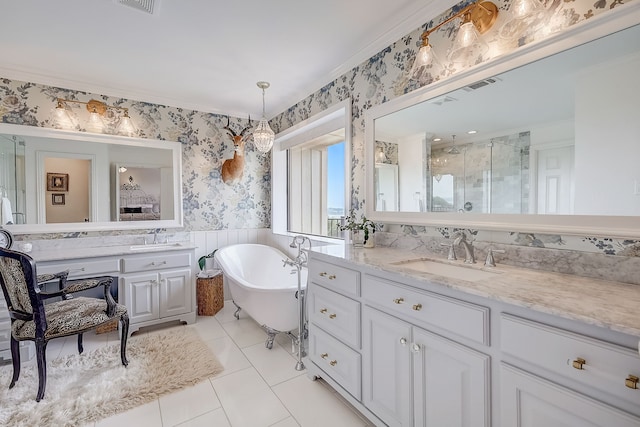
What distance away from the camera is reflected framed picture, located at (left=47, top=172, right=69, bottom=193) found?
2.81 meters

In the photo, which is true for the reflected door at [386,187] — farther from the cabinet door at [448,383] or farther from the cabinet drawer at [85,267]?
the cabinet drawer at [85,267]

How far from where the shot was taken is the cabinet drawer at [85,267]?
2423 mm

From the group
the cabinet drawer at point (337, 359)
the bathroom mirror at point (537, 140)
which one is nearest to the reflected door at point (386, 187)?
the bathroom mirror at point (537, 140)

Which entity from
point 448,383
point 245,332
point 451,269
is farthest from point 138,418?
point 451,269

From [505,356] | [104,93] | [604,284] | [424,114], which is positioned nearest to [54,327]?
[104,93]

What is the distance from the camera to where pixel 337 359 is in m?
1.79

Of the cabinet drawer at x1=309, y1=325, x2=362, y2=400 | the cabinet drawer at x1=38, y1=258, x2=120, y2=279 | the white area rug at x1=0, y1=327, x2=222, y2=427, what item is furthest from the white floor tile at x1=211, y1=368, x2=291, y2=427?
the cabinet drawer at x1=38, y1=258, x2=120, y2=279

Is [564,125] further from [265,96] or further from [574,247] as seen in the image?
[265,96]

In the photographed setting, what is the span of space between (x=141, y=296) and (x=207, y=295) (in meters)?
0.66

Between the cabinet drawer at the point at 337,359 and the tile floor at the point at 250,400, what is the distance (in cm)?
17

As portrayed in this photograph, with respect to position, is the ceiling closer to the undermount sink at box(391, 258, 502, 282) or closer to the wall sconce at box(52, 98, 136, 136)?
the wall sconce at box(52, 98, 136, 136)

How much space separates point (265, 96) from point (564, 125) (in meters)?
2.70

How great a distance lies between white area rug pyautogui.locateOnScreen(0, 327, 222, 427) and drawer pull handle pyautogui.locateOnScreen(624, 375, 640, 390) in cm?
219

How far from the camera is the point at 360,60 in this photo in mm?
2338
